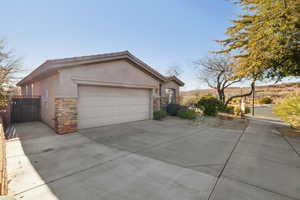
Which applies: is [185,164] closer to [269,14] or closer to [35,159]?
[35,159]

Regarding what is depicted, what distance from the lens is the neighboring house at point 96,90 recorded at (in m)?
5.64

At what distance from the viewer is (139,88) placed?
877 cm

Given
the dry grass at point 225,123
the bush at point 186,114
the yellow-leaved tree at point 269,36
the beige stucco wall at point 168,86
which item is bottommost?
the dry grass at point 225,123

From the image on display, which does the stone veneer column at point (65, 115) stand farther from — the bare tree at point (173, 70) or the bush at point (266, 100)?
the bush at point (266, 100)

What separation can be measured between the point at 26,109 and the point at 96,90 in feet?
18.1

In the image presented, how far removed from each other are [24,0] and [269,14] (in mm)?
10444

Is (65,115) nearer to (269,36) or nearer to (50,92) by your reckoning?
(50,92)

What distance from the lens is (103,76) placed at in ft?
22.3

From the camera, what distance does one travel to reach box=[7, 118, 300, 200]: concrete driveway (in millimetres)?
2225

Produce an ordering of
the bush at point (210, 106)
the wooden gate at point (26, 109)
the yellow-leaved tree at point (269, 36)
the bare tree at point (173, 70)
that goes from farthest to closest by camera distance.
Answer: the bare tree at point (173, 70) → the bush at point (210, 106) → the wooden gate at point (26, 109) → the yellow-leaved tree at point (269, 36)

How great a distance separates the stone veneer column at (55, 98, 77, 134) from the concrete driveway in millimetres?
839

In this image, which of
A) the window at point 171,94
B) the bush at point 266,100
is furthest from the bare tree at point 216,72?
the bush at point 266,100

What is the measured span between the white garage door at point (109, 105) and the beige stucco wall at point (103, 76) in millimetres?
415

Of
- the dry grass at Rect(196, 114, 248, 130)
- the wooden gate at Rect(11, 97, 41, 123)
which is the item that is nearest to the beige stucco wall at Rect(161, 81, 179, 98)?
the dry grass at Rect(196, 114, 248, 130)
